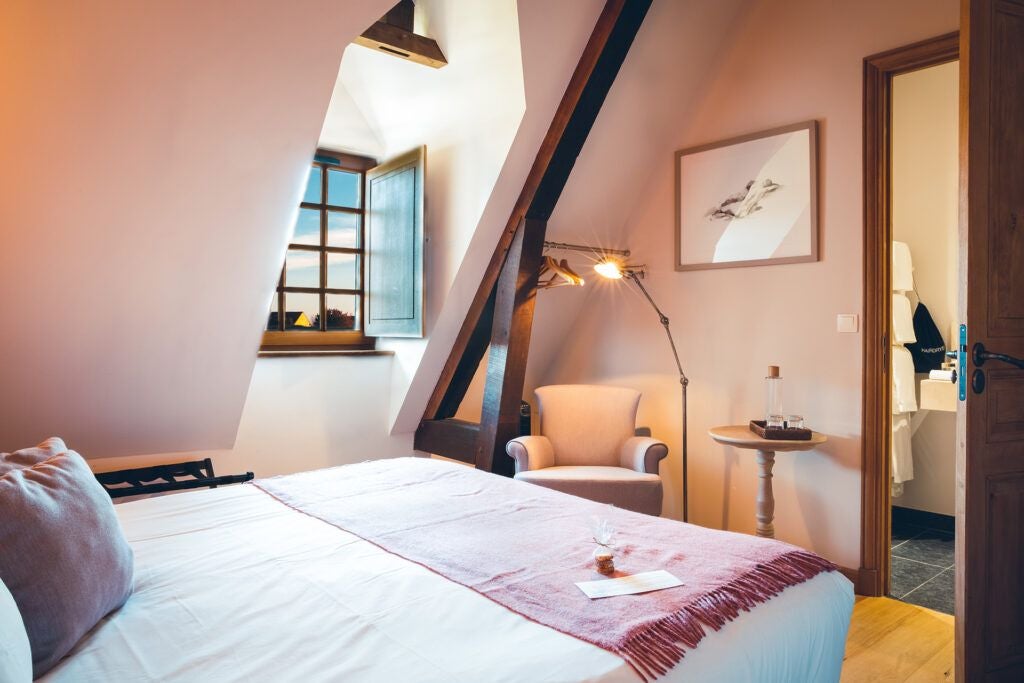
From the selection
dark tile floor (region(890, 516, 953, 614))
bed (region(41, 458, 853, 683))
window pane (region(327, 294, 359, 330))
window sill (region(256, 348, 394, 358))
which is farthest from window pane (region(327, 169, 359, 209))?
dark tile floor (region(890, 516, 953, 614))

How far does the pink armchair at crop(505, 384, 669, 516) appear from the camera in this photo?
3.18 metres

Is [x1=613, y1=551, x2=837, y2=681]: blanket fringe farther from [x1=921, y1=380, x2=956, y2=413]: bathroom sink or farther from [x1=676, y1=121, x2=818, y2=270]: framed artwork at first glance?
[x1=921, y1=380, x2=956, y2=413]: bathroom sink

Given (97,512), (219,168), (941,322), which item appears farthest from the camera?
(941,322)

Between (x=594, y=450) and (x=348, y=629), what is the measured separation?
2490 millimetres

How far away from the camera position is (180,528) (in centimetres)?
186

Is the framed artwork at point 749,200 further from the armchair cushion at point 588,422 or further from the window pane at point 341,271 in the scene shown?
the window pane at point 341,271

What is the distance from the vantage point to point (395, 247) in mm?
3729

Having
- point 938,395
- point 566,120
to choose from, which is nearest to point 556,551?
point 566,120

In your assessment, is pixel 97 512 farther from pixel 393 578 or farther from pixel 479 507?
pixel 479 507

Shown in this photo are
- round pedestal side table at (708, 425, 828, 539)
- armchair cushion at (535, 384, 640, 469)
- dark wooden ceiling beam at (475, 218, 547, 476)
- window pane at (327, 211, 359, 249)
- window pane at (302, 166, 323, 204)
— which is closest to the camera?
round pedestal side table at (708, 425, 828, 539)

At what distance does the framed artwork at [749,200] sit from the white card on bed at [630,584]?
228cm

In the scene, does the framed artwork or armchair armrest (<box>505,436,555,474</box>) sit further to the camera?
armchair armrest (<box>505,436,555,474</box>)

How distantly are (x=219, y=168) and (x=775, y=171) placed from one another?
8.53 feet

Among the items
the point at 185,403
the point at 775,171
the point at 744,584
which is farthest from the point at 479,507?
the point at 775,171
